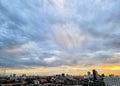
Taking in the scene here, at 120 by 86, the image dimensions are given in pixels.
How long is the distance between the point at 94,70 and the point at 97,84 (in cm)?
2532

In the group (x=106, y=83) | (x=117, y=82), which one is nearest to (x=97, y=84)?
(x=106, y=83)

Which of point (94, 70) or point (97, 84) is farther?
point (94, 70)

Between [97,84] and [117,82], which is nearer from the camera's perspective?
[117,82]

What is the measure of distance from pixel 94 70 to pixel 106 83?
27660mm

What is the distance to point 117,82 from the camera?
47.3 m

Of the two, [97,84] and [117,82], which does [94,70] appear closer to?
[97,84]

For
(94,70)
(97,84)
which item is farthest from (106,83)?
(94,70)

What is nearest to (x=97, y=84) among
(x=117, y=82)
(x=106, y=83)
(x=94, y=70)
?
(x=106, y=83)

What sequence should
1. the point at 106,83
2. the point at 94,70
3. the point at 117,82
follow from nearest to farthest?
the point at 117,82
the point at 106,83
the point at 94,70

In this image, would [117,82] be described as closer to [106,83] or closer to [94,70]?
[106,83]

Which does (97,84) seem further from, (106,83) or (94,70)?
(94,70)

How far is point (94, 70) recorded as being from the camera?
78.1 m

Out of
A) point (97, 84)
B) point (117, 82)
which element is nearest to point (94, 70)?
point (97, 84)

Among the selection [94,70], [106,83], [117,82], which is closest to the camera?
[117,82]
